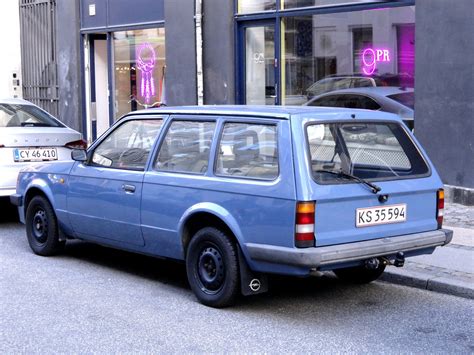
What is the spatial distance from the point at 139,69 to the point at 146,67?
0.86ft

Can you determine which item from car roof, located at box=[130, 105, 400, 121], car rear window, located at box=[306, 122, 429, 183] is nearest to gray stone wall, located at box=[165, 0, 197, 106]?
car roof, located at box=[130, 105, 400, 121]

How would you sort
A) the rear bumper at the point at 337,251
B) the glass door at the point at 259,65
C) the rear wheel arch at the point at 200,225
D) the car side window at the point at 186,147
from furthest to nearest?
the glass door at the point at 259,65 < the car side window at the point at 186,147 < the rear wheel arch at the point at 200,225 < the rear bumper at the point at 337,251

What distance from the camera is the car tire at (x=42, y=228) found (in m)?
8.27

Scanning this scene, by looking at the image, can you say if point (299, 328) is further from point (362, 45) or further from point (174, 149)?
point (362, 45)

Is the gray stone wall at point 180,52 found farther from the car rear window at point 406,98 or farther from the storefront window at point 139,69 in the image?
the car rear window at point 406,98

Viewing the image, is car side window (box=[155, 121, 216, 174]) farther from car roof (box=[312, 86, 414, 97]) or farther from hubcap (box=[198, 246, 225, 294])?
car roof (box=[312, 86, 414, 97])

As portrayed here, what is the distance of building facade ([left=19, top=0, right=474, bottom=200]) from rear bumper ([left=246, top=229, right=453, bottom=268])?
4369mm

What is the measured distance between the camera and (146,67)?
52.0 feet

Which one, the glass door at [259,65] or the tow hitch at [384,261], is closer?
the tow hitch at [384,261]

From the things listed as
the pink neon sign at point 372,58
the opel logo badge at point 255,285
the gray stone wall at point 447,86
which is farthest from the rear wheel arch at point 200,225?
the pink neon sign at point 372,58

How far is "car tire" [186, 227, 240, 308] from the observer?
622 cm

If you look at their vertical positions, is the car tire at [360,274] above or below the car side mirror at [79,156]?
below

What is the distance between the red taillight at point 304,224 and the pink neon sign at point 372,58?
6.20m

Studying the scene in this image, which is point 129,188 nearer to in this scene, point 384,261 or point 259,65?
point 384,261
